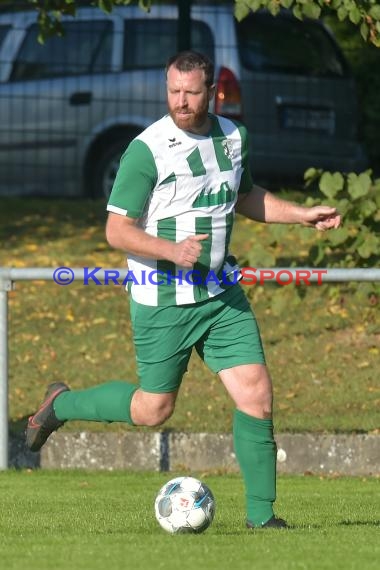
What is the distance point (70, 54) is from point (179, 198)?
31.0ft

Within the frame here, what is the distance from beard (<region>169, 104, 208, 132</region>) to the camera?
671cm

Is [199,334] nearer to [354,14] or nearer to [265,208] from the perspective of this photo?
[265,208]

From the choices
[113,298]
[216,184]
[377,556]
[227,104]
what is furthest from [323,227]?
[227,104]

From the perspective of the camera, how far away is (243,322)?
692 cm

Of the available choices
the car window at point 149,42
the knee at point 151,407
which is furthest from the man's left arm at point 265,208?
the car window at point 149,42

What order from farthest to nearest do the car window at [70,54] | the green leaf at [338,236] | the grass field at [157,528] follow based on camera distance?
the car window at [70,54], the green leaf at [338,236], the grass field at [157,528]

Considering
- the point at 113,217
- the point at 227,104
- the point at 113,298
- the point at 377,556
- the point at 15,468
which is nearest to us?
the point at 377,556

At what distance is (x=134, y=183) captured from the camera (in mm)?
6691

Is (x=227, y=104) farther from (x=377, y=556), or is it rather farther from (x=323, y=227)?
(x=377, y=556)

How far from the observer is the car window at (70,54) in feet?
52.0

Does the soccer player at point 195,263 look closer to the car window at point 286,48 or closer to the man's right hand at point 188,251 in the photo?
the man's right hand at point 188,251

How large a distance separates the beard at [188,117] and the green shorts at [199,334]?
2.42 ft

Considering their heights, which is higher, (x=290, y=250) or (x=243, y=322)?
(x=243, y=322)

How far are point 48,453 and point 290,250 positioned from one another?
4.26m
